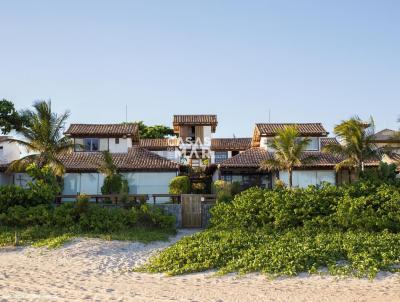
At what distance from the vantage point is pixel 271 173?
37.3 meters

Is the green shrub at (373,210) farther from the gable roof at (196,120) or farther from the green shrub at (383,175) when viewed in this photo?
the gable roof at (196,120)

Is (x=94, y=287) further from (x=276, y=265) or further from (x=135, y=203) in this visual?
(x=135, y=203)

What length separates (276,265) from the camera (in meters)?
15.2

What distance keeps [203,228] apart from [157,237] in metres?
4.80

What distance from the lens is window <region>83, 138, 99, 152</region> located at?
38.4m

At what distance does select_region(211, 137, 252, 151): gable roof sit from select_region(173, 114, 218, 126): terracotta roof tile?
133 inches

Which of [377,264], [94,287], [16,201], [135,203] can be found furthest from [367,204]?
[16,201]

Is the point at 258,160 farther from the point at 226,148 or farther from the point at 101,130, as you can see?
the point at 226,148

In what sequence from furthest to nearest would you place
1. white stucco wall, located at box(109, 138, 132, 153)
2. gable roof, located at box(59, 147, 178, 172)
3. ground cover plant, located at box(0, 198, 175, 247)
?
white stucco wall, located at box(109, 138, 132, 153) < gable roof, located at box(59, 147, 178, 172) < ground cover plant, located at box(0, 198, 175, 247)

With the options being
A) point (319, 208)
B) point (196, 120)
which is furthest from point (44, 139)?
point (196, 120)

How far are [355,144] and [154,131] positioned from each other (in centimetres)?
4035

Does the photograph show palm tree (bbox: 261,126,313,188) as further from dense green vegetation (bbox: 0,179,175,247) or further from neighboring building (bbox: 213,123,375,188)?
dense green vegetation (bbox: 0,179,175,247)

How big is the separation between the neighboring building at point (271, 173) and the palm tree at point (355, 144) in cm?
171

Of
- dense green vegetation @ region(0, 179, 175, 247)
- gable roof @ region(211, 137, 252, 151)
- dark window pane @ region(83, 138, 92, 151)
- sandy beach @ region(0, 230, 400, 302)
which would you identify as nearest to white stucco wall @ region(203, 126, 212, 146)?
gable roof @ region(211, 137, 252, 151)
